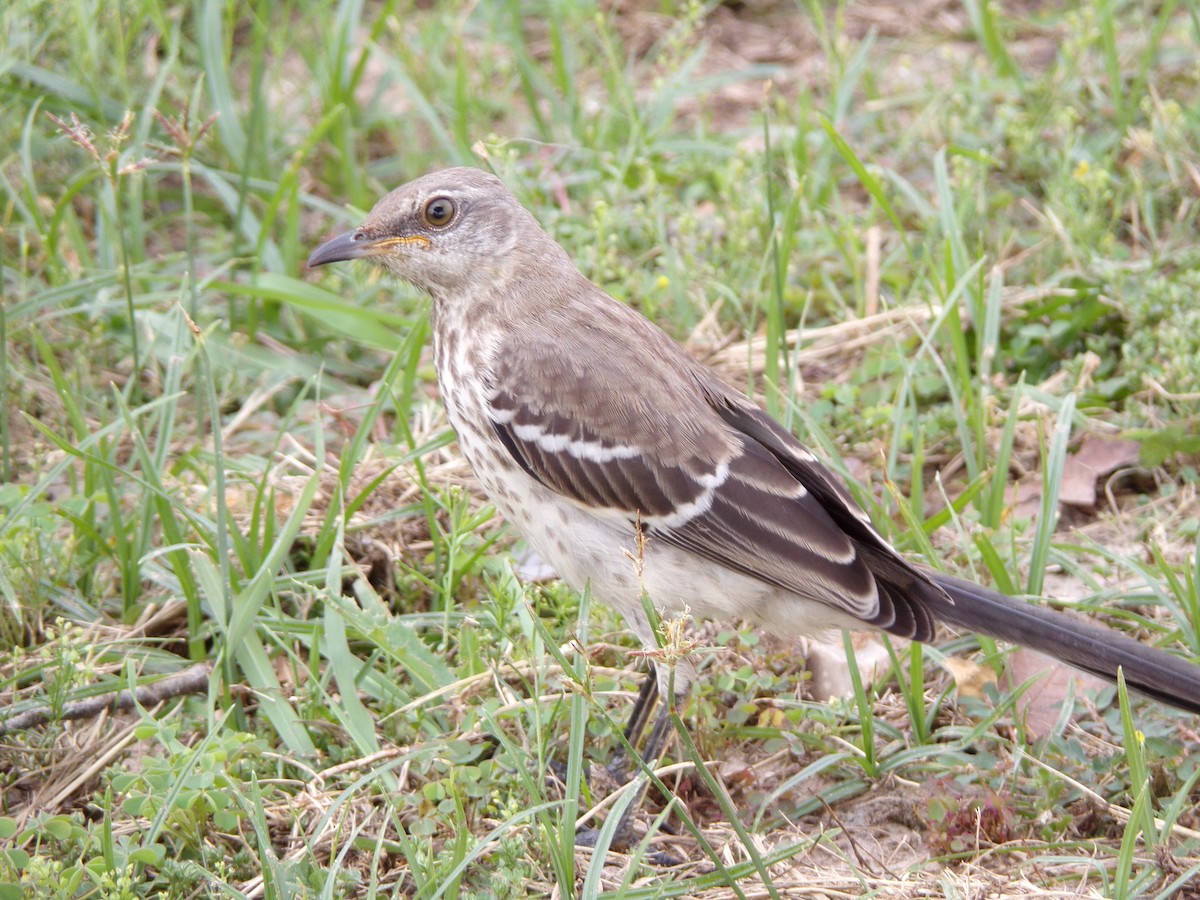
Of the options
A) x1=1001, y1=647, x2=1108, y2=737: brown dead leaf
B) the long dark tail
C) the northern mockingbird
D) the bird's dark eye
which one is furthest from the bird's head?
x1=1001, y1=647, x2=1108, y2=737: brown dead leaf

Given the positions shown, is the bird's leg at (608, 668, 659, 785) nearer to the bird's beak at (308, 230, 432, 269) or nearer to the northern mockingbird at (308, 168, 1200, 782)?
the northern mockingbird at (308, 168, 1200, 782)

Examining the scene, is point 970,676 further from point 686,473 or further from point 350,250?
point 350,250

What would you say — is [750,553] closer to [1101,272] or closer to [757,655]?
[757,655]

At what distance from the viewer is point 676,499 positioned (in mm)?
3713

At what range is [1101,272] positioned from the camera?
209 inches

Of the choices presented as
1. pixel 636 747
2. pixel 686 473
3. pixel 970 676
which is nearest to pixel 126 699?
pixel 636 747

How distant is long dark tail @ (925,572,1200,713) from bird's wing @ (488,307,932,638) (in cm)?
11

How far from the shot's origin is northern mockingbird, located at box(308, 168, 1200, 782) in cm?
359

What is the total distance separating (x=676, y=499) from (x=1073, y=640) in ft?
3.67

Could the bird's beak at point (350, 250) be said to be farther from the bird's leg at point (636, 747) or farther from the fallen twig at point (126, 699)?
the bird's leg at point (636, 747)

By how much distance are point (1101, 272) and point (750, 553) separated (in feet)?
8.14

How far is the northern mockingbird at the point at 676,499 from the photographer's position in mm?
3592

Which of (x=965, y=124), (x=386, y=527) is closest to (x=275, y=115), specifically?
(x=386, y=527)

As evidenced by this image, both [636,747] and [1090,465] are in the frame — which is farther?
[1090,465]
